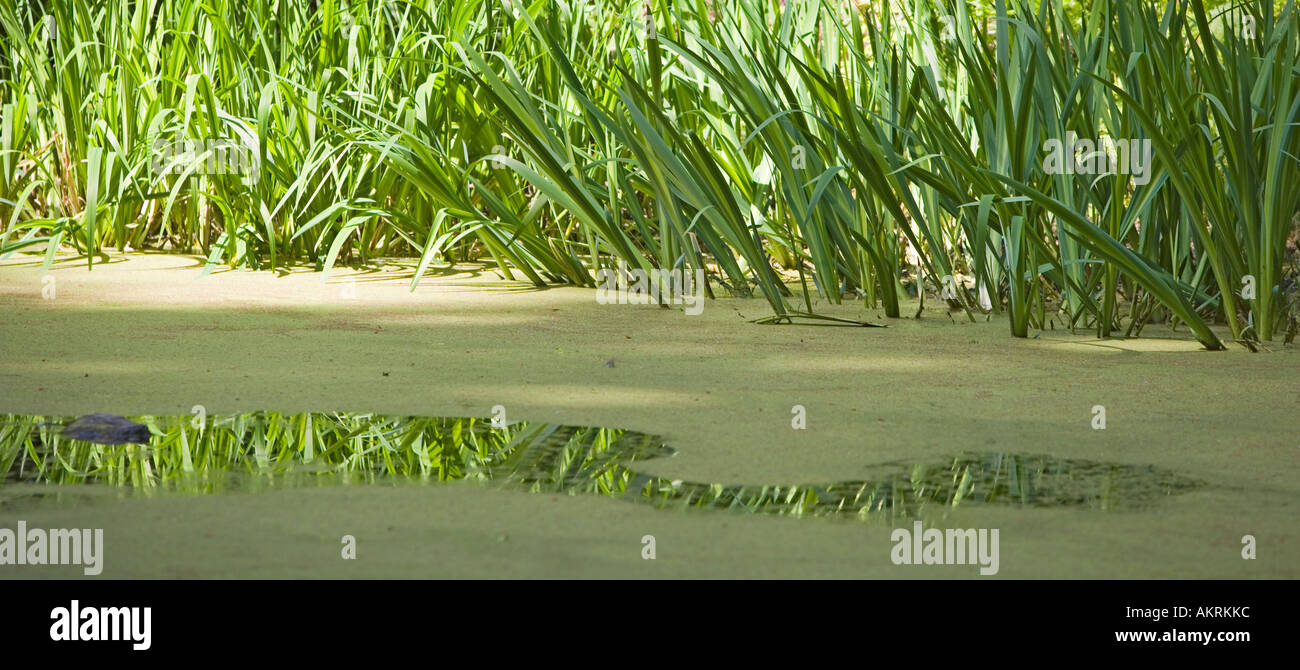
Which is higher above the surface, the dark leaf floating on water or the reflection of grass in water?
the dark leaf floating on water

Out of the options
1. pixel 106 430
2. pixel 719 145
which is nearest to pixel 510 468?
pixel 106 430

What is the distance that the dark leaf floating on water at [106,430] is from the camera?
1.50 metres

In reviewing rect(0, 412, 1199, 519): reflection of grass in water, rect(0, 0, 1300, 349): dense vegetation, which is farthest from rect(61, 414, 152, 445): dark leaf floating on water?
rect(0, 0, 1300, 349): dense vegetation

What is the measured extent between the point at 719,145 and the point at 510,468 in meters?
1.91

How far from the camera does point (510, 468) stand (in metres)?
1.41

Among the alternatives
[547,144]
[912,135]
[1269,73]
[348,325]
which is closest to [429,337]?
[348,325]

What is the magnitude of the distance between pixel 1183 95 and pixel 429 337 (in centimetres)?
130

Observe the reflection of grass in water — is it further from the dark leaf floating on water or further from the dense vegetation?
the dense vegetation

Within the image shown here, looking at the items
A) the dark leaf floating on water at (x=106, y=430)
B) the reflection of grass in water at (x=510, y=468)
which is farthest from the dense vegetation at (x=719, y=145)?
the dark leaf floating on water at (x=106, y=430)

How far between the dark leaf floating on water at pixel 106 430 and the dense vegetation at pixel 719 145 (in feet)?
3.62

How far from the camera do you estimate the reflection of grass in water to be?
51.5 inches

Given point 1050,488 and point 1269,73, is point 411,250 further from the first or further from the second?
point 1050,488

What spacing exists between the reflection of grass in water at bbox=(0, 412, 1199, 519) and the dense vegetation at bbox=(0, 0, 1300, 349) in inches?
29.1

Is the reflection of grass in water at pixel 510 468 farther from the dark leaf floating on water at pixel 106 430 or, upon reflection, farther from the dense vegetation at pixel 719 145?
the dense vegetation at pixel 719 145
